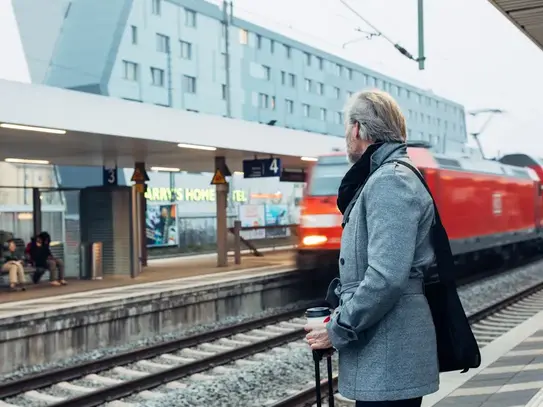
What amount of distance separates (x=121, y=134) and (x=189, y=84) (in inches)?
1220

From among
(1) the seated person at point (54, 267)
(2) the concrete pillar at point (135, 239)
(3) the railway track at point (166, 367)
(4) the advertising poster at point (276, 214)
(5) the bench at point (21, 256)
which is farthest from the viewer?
(4) the advertising poster at point (276, 214)

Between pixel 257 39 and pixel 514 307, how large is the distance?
3838 cm

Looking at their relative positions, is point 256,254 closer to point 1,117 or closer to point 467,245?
point 467,245

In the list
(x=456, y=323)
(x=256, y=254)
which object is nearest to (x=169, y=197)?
(x=256, y=254)

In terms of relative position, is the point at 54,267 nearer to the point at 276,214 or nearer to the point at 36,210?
the point at 36,210

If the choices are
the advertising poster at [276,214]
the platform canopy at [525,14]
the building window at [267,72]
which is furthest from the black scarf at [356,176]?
the building window at [267,72]

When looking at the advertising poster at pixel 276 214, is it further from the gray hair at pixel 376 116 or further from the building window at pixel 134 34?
the gray hair at pixel 376 116

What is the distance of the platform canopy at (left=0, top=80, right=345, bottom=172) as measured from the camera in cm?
1191

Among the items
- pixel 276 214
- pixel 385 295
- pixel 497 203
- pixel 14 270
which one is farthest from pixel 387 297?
pixel 276 214

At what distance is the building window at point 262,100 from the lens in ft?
165

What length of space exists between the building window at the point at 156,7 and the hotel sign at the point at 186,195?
33.5 ft

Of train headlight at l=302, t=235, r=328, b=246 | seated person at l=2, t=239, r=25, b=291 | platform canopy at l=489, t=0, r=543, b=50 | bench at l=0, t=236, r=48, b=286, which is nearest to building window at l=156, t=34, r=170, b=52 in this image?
bench at l=0, t=236, r=48, b=286

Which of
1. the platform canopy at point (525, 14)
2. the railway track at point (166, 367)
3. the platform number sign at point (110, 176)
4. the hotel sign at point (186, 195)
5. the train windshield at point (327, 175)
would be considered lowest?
the railway track at point (166, 367)

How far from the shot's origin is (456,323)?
2.46 meters
